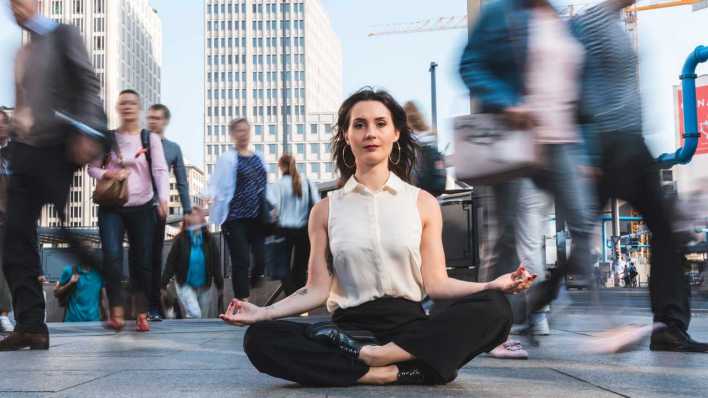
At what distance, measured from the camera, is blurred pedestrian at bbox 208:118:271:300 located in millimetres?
8008

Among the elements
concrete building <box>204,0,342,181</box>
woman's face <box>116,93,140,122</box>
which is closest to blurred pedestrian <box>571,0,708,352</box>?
woman's face <box>116,93,140,122</box>

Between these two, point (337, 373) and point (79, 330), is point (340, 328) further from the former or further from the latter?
point (79, 330)

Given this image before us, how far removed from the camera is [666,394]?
2.98m

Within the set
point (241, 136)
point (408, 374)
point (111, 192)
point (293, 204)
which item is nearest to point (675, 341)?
point (408, 374)

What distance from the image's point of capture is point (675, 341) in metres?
4.61

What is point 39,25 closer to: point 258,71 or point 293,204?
point 293,204

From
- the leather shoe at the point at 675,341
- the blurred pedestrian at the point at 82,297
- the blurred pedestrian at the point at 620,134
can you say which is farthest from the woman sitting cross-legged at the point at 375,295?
the blurred pedestrian at the point at 82,297

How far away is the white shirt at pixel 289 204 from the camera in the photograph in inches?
328

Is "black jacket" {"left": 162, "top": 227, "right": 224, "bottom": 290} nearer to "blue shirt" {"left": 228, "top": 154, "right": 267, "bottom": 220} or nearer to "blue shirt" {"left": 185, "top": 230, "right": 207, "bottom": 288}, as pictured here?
"blue shirt" {"left": 185, "top": 230, "right": 207, "bottom": 288}

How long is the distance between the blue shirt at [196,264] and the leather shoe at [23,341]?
459 centimetres

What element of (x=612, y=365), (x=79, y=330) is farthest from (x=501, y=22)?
(x=79, y=330)

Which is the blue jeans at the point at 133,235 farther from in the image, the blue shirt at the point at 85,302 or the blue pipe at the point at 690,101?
the blue shirt at the point at 85,302

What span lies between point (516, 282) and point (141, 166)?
4791 mm

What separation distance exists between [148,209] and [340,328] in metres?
4.01
